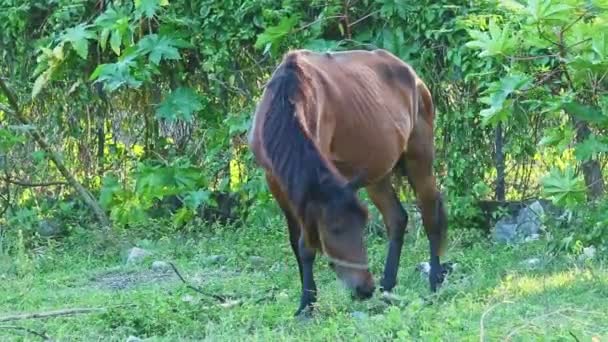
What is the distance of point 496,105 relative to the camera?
7.07 metres

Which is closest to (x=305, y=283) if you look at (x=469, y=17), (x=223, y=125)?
(x=469, y=17)

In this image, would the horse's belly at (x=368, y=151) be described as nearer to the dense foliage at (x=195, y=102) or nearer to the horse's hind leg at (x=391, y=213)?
the horse's hind leg at (x=391, y=213)

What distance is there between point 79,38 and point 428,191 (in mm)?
3408

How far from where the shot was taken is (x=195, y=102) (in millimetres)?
9766

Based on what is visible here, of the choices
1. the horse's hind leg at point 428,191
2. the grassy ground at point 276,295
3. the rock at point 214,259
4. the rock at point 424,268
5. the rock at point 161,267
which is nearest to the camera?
the grassy ground at point 276,295

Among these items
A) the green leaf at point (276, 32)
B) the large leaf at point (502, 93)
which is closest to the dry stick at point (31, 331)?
the large leaf at point (502, 93)

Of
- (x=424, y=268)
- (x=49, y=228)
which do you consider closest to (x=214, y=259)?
(x=424, y=268)

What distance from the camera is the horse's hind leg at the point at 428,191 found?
24.8 ft

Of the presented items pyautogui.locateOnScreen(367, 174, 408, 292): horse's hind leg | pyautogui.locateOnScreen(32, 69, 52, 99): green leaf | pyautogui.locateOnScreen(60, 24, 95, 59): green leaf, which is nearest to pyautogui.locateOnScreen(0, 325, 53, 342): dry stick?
pyautogui.locateOnScreen(367, 174, 408, 292): horse's hind leg

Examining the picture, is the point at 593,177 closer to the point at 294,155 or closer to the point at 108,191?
the point at 294,155

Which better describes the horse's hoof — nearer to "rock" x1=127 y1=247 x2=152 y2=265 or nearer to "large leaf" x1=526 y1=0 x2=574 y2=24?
"large leaf" x1=526 y1=0 x2=574 y2=24

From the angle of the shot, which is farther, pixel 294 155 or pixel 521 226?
pixel 521 226

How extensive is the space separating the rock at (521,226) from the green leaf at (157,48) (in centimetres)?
296

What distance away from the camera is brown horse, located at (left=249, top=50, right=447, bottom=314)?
562 cm
